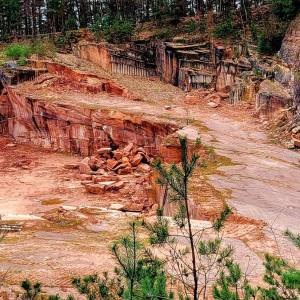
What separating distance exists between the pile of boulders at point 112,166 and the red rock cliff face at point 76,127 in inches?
25.3

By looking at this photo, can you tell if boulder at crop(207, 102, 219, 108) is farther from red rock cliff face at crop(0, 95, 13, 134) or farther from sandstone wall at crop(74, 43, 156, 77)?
red rock cliff face at crop(0, 95, 13, 134)

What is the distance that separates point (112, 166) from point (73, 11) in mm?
28230

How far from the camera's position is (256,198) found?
468 inches

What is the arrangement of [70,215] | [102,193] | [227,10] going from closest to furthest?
[70,215]
[102,193]
[227,10]

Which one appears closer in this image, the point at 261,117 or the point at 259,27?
the point at 261,117

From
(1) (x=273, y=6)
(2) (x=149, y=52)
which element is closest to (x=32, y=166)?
(2) (x=149, y=52)

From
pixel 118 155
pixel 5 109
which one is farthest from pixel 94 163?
pixel 5 109

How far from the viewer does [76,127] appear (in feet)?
77.7

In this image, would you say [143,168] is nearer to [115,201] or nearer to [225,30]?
[115,201]

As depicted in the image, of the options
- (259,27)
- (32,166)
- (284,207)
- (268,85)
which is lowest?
(32,166)

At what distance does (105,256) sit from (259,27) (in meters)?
24.3

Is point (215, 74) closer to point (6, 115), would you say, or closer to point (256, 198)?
point (6, 115)

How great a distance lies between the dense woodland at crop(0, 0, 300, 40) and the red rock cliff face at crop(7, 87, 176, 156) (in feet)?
47.8

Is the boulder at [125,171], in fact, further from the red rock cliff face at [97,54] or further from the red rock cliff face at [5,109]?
the red rock cliff face at [97,54]
